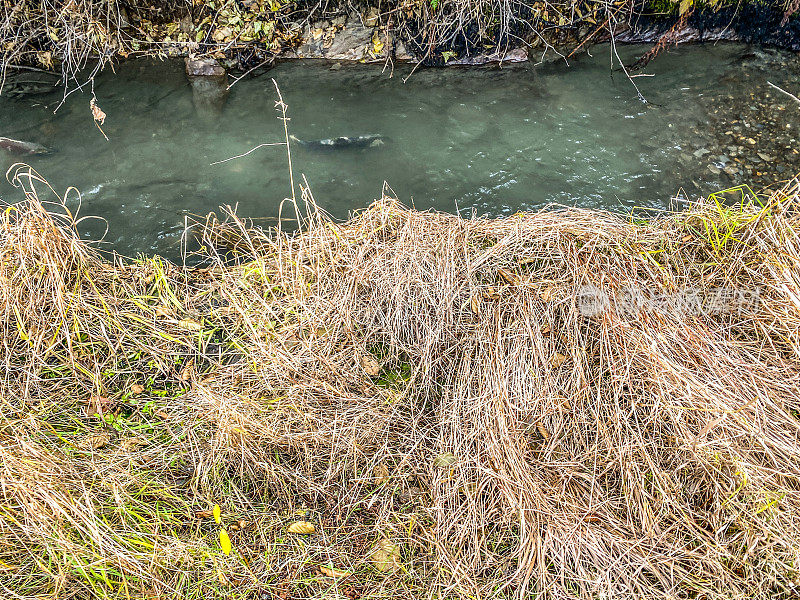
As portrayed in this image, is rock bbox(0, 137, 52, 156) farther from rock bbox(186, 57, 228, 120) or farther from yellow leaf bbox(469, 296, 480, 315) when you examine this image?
yellow leaf bbox(469, 296, 480, 315)

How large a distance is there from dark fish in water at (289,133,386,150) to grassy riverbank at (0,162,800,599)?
5.33 ft

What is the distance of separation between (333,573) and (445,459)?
67 cm

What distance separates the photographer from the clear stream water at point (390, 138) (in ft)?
14.5

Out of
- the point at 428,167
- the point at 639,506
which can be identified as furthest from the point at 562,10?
the point at 639,506

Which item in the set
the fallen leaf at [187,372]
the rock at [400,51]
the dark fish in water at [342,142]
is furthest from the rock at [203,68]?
the fallen leaf at [187,372]

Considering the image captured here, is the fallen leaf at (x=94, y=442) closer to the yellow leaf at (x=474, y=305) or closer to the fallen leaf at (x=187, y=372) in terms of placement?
the fallen leaf at (x=187, y=372)

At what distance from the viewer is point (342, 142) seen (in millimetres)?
4828

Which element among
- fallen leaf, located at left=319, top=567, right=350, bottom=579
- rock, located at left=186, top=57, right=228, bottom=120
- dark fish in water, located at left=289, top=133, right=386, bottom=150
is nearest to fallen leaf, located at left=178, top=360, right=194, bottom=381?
fallen leaf, located at left=319, top=567, right=350, bottom=579

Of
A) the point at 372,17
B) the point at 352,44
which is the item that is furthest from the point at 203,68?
the point at 372,17

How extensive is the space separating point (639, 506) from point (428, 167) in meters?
3.10

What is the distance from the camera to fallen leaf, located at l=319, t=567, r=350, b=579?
7.66ft

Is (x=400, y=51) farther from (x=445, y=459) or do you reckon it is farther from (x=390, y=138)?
(x=445, y=459)

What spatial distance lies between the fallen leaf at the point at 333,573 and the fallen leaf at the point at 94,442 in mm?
1199

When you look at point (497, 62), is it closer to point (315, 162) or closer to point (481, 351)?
point (315, 162)
